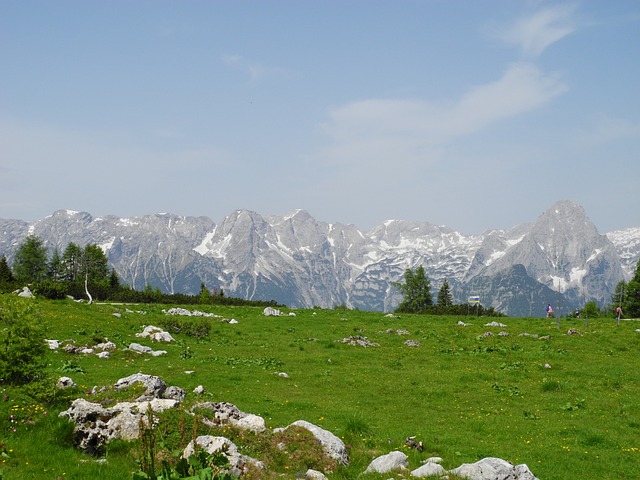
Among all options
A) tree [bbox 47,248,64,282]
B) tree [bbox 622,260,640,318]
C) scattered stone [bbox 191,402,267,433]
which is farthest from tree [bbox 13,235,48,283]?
tree [bbox 622,260,640,318]

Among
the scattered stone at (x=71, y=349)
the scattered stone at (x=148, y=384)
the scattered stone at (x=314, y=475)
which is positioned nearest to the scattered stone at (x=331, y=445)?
the scattered stone at (x=314, y=475)

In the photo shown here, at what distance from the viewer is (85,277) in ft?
302

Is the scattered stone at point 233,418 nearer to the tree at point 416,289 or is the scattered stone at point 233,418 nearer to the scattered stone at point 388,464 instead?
the scattered stone at point 388,464

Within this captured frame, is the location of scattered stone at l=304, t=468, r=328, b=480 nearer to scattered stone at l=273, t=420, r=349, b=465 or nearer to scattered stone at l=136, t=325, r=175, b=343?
scattered stone at l=273, t=420, r=349, b=465

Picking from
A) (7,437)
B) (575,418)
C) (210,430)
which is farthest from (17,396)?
(575,418)

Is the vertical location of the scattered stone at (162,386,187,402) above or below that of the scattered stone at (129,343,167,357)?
above

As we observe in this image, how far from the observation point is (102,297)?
89.0m

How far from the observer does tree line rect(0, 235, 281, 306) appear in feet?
283

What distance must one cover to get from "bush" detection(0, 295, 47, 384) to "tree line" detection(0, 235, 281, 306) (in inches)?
2101

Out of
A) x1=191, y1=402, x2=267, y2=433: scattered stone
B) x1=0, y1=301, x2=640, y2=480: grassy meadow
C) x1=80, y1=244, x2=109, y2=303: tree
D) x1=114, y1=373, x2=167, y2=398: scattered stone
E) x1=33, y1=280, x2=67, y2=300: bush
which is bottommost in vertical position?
x1=0, y1=301, x2=640, y2=480: grassy meadow

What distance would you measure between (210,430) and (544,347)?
35619 millimetres

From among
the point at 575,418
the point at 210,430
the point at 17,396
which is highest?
the point at 17,396

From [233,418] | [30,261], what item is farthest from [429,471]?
[30,261]

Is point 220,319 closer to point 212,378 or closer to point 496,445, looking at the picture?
point 212,378
